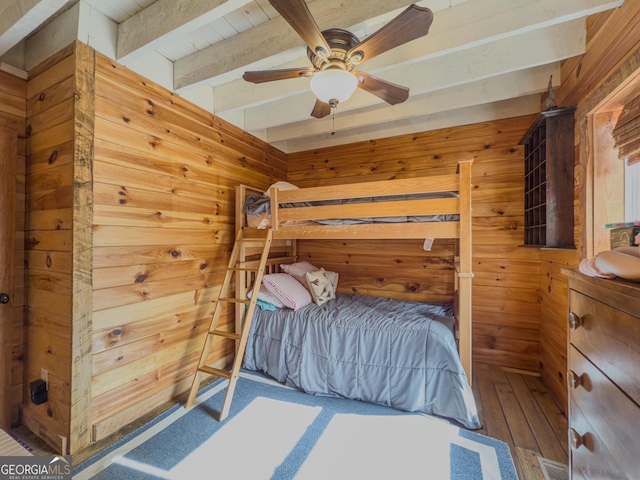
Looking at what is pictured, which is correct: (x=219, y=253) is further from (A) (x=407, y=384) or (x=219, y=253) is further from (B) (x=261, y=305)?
(A) (x=407, y=384)

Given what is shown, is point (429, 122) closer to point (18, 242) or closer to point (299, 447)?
point (299, 447)

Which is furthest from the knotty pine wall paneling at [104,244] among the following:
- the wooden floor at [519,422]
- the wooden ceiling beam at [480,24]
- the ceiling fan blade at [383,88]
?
the ceiling fan blade at [383,88]

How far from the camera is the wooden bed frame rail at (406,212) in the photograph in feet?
6.12

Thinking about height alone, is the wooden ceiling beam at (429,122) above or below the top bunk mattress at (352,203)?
above

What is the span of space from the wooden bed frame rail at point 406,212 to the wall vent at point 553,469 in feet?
1.74

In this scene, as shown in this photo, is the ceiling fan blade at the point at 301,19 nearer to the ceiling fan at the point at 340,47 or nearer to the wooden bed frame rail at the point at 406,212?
the ceiling fan at the point at 340,47

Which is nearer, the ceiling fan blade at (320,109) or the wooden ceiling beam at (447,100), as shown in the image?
the ceiling fan blade at (320,109)

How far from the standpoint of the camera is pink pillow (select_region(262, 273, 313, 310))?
2.45 metres

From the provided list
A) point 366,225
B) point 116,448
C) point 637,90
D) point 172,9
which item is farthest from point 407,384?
point 172,9

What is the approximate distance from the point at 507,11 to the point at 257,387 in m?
2.97

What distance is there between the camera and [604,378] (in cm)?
71

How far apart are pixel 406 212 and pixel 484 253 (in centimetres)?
132

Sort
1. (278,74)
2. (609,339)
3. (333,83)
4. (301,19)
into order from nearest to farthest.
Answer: (609,339) → (301,19) → (333,83) → (278,74)

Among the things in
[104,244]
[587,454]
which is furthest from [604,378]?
[104,244]
